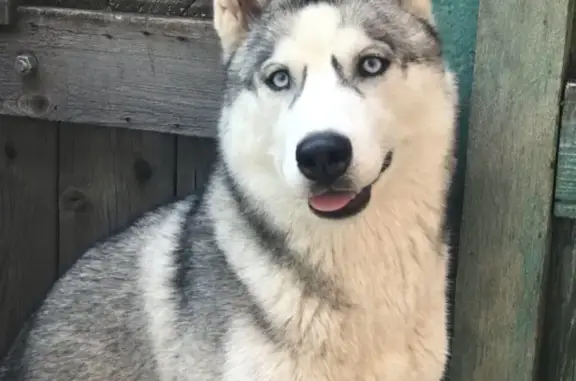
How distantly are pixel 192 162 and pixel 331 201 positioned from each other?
122cm

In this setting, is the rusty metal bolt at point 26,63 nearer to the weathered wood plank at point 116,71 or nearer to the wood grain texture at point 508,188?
the weathered wood plank at point 116,71

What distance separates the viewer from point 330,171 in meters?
2.24

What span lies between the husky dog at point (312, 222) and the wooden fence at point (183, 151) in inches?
13.3

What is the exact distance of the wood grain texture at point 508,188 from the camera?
9.32ft

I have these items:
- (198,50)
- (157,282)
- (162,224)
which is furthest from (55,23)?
(157,282)

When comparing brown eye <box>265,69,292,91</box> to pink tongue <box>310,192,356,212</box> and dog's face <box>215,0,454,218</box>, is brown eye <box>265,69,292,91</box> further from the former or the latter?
pink tongue <box>310,192,356,212</box>

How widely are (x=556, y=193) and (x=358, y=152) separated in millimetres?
977

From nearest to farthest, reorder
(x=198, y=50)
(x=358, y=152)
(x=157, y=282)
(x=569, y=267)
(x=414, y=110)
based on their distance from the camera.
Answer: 1. (x=358, y=152)
2. (x=414, y=110)
3. (x=157, y=282)
4. (x=569, y=267)
5. (x=198, y=50)

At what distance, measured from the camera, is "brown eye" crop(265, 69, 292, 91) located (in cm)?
244

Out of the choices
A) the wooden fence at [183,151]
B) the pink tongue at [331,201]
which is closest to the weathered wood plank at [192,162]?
the wooden fence at [183,151]

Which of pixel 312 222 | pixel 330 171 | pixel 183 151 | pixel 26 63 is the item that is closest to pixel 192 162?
pixel 183 151

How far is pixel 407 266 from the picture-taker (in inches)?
103

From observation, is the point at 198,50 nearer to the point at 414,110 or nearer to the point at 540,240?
the point at 414,110

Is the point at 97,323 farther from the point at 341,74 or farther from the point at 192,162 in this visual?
the point at 341,74
